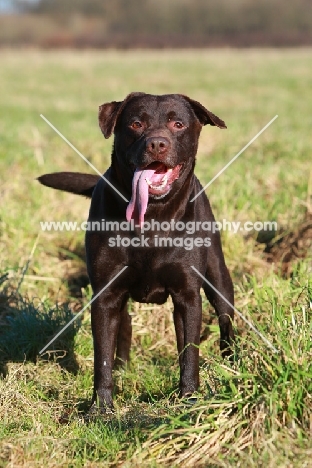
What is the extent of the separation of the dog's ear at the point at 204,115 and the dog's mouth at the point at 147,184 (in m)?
0.35

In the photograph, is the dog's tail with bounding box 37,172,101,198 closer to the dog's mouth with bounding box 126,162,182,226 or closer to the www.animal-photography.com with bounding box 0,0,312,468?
the www.animal-photography.com with bounding box 0,0,312,468

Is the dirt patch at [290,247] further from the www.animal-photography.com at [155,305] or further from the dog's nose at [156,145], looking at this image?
the dog's nose at [156,145]

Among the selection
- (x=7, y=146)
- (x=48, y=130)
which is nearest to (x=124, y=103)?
(x=7, y=146)

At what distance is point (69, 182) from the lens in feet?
15.2

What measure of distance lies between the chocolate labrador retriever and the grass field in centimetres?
28

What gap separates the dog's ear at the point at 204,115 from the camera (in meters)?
3.98

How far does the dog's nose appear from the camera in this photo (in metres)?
3.65

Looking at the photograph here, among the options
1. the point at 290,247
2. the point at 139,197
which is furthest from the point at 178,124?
the point at 290,247

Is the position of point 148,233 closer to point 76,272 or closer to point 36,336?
point 36,336

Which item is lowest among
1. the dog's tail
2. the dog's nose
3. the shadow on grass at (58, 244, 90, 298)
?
the shadow on grass at (58, 244, 90, 298)

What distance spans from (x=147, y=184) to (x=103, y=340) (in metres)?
0.90

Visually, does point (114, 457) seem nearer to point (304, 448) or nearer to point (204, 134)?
point (304, 448)

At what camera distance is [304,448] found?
2832mm

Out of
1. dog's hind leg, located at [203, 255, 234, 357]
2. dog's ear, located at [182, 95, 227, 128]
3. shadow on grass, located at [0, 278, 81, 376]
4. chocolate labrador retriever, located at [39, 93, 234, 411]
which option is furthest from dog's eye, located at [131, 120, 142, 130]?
shadow on grass, located at [0, 278, 81, 376]
